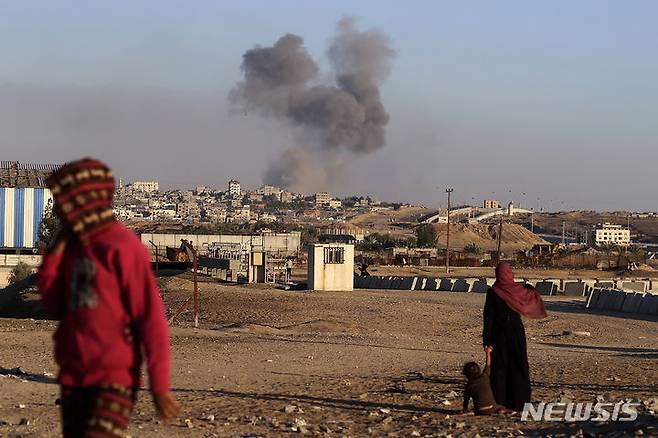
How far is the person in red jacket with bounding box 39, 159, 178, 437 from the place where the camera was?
16.4 feet

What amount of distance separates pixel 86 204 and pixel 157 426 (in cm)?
614

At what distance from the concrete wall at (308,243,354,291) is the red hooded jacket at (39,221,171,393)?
129 feet

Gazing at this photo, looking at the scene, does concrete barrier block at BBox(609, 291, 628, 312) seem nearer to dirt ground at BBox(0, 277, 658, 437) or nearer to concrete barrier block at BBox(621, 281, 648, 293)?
dirt ground at BBox(0, 277, 658, 437)

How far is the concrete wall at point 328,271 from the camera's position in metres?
44.8

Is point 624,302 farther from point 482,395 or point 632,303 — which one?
point 482,395

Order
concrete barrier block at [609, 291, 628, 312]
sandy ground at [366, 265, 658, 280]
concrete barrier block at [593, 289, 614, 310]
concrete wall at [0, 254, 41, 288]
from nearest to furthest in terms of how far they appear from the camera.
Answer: concrete barrier block at [609, 291, 628, 312]
concrete barrier block at [593, 289, 614, 310]
concrete wall at [0, 254, 41, 288]
sandy ground at [366, 265, 658, 280]

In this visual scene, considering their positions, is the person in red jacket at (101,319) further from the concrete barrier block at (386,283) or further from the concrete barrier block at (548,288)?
the concrete barrier block at (386,283)

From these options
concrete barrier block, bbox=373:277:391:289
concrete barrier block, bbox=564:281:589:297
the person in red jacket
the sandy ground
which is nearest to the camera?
the person in red jacket

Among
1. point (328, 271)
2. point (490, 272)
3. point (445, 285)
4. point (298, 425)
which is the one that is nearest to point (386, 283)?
point (445, 285)

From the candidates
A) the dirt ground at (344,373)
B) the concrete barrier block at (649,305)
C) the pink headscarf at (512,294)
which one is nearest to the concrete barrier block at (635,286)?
the concrete barrier block at (649,305)

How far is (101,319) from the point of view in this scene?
198 inches

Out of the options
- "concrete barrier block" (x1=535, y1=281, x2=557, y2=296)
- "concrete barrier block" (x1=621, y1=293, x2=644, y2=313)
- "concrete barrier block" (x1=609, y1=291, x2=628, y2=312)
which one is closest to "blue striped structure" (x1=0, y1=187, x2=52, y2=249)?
"concrete barrier block" (x1=535, y1=281, x2=557, y2=296)

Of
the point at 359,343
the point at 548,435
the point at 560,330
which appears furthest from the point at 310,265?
the point at 548,435
